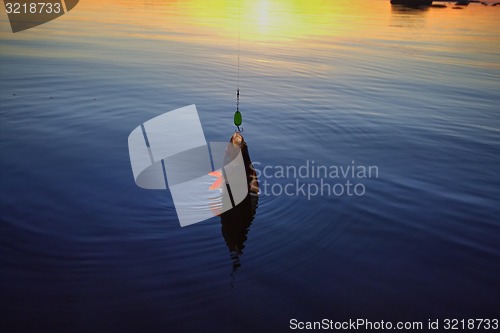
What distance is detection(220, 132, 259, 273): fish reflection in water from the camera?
9.41 meters

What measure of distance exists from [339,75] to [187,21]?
3642 cm

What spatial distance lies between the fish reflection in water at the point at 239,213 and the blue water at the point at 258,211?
19 cm

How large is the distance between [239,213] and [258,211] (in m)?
0.93

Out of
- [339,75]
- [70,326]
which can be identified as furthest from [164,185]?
[339,75]

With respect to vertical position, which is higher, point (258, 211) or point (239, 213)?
point (239, 213)

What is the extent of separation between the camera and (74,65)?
28.1 meters

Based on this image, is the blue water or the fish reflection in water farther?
the fish reflection in water

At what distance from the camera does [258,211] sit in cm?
1123

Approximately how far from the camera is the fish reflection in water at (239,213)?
30.9ft

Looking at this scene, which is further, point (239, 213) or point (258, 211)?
point (258, 211)

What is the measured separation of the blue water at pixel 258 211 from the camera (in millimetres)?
7855

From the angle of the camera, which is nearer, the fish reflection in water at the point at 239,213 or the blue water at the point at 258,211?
the blue water at the point at 258,211

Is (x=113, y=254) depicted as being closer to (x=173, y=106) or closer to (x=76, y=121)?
(x=76, y=121)

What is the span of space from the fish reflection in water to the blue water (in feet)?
0.63
